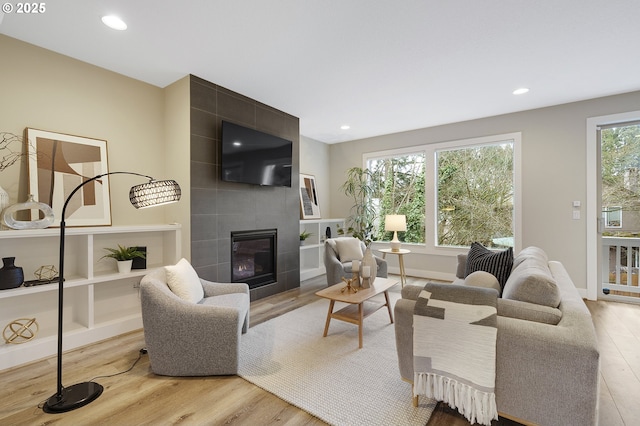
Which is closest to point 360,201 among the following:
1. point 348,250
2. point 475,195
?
point 348,250

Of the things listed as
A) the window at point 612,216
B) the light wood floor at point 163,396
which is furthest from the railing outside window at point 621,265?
the light wood floor at point 163,396

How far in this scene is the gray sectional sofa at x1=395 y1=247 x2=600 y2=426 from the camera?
1305mm

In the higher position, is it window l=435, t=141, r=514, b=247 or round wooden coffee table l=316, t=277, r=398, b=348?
window l=435, t=141, r=514, b=247

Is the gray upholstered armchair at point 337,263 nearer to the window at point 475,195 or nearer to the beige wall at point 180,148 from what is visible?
the window at point 475,195

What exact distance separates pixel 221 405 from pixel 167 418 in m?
0.30

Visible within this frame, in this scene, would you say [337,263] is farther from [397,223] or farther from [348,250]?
[397,223]

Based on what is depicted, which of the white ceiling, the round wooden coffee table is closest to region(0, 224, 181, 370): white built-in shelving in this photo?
the white ceiling

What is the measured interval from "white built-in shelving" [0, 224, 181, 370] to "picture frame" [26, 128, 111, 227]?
0.71ft

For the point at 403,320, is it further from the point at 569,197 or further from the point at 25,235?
the point at 569,197

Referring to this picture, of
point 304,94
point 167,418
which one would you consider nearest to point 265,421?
point 167,418

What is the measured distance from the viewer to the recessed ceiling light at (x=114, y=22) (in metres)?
2.21

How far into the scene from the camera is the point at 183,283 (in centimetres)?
240

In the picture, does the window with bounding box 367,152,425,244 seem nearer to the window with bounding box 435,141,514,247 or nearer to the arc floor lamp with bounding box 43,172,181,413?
the window with bounding box 435,141,514,247

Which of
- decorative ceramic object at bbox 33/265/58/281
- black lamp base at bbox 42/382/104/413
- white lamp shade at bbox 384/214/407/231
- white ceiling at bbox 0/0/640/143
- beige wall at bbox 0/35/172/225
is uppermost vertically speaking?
white ceiling at bbox 0/0/640/143
